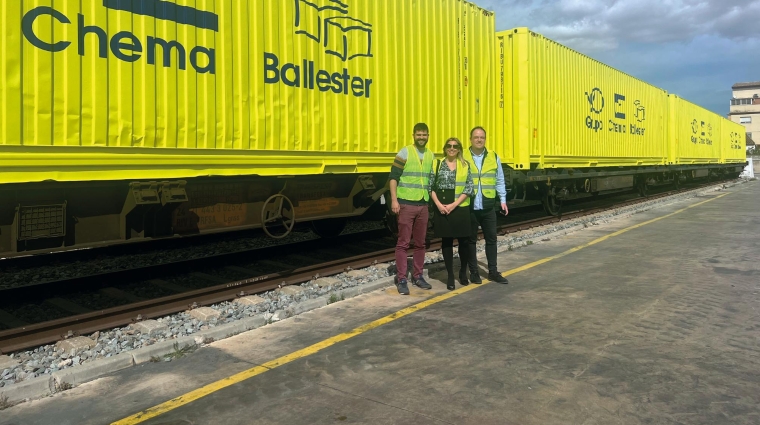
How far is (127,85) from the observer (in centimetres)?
475

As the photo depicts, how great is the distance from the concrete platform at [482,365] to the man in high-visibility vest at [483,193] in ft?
1.06

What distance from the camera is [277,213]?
6496 mm

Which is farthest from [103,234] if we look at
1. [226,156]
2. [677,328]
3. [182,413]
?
[677,328]

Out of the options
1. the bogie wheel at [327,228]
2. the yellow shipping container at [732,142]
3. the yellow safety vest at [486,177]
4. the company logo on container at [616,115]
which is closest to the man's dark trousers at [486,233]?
the yellow safety vest at [486,177]

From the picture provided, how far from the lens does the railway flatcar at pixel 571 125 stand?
411 inches

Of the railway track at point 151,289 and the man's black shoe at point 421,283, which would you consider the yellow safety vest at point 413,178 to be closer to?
the man's black shoe at point 421,283

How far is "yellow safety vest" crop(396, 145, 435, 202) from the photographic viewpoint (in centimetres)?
569

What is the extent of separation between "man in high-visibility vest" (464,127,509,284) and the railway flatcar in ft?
11.9

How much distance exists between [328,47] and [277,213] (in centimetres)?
204

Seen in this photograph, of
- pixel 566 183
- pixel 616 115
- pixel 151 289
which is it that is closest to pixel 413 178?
pixel 151 289

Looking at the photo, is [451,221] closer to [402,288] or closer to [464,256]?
[464,256]

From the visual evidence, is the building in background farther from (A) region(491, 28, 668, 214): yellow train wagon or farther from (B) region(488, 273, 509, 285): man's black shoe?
(B) region(488, 273, 509, 285): man's black shoe

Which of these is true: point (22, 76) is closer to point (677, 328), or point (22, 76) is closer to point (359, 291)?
point (359, 291)

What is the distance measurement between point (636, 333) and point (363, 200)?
4226 millimetres
